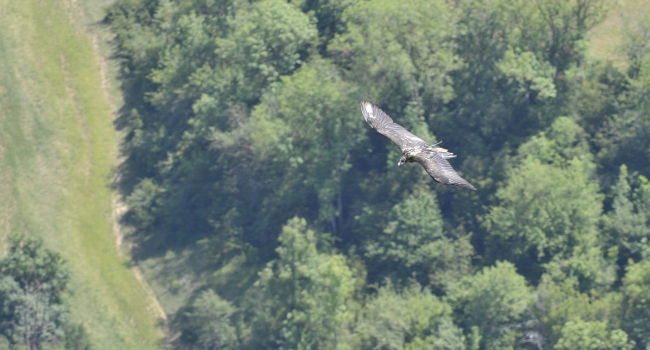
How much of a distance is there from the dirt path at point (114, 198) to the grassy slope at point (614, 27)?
41.6 m

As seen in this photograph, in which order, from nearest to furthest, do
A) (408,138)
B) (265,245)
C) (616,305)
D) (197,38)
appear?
(408,138) → (616,305) → (265,245) → (197,38)

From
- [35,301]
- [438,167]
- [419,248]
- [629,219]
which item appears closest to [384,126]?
[438,167]

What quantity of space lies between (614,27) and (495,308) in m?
31.1

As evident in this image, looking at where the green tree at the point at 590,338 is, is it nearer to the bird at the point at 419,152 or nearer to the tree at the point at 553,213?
the tree at the point at 553,213

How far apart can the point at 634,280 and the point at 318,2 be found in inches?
1474

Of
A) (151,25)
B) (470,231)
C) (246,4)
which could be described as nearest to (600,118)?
(470,231)

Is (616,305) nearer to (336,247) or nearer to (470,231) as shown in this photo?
(470,231)

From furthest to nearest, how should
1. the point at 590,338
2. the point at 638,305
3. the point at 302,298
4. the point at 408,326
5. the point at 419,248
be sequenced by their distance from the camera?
the point at 419,248
the point at 302,298
the point at 408,326
the point at 638,305
the point at 590,338

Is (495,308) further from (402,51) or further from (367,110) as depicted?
(367,110)

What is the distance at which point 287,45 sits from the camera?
10538cm

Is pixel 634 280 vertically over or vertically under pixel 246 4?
under

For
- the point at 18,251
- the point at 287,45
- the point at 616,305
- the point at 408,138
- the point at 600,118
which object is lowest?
the point at 18,251

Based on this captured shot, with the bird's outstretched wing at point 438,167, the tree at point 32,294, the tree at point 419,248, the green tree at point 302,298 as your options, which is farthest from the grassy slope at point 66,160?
the bird's outstretched wing at point 438,167

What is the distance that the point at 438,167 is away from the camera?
51.4 m
